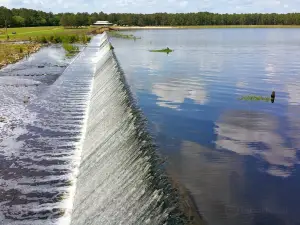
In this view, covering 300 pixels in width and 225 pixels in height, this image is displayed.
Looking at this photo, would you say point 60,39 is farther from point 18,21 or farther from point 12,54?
point 18,21

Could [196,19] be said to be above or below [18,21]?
above

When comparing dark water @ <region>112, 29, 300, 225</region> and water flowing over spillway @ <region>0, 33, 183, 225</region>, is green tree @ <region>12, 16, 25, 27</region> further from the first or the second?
water flowing over spillway @ <region>0, 33, 183, 225</region>

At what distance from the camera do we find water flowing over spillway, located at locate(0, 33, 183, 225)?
1070 cm

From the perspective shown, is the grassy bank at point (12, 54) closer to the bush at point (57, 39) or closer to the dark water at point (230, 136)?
the bush at point (57, 39)

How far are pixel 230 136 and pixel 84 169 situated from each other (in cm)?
726

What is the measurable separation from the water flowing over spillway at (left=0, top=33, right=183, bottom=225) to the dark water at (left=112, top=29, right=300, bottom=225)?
163cm

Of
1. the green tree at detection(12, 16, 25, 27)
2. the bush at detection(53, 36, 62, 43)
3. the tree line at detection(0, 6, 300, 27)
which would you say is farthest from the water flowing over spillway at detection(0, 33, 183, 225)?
the tree line at detection(0, 6, 300, 27)

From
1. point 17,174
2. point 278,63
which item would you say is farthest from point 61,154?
point 278,63

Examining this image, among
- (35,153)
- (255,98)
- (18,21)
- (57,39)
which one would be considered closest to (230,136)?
(255,98)

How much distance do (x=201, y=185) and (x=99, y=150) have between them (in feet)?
16.3

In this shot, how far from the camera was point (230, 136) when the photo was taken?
58.6 ft

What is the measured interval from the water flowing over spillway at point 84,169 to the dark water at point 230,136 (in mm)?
1633

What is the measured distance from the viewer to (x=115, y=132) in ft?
Result: 52.1

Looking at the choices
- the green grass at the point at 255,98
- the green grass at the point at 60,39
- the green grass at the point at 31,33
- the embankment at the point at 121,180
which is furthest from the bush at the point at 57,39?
the embankment at the point at 121,180
